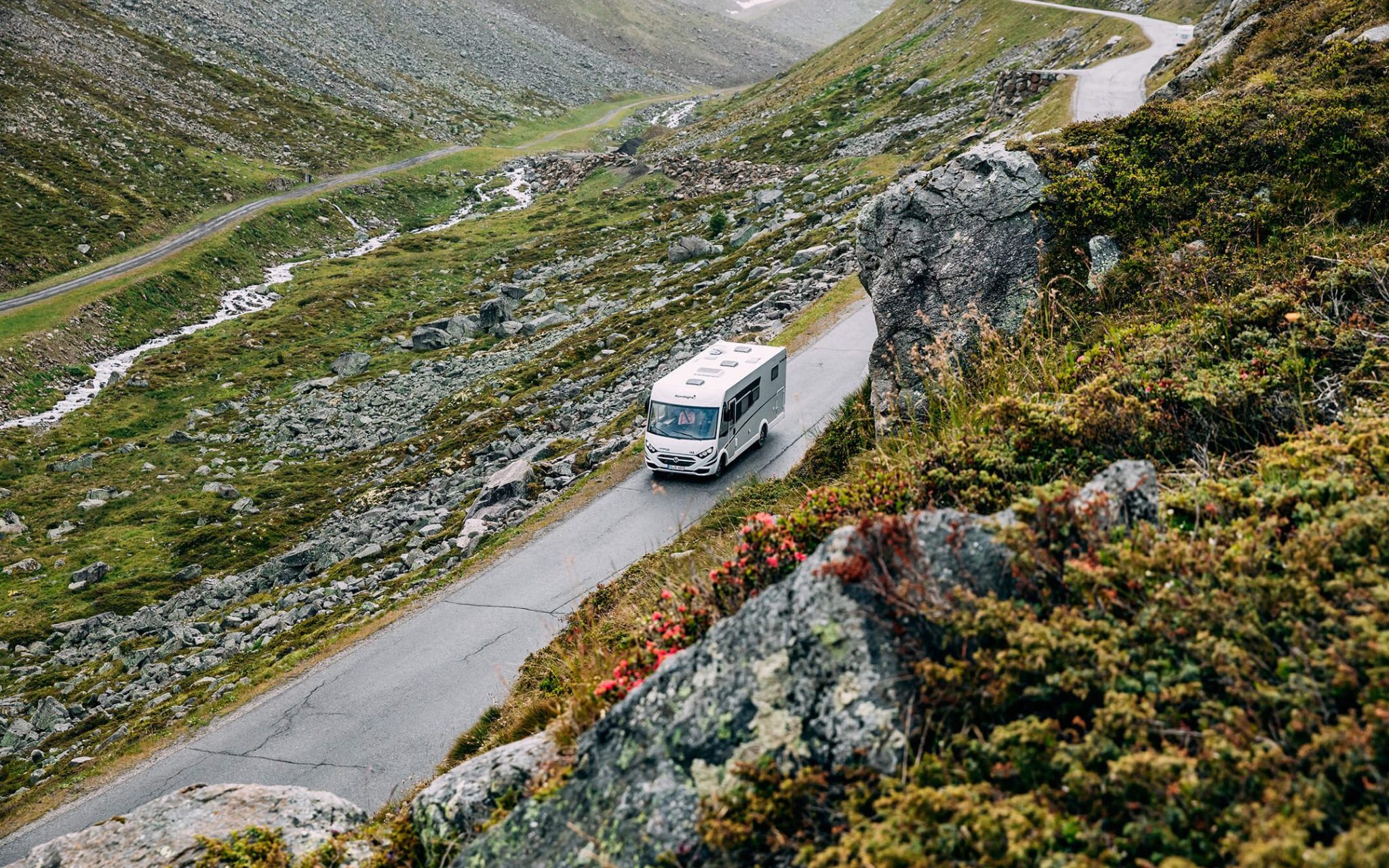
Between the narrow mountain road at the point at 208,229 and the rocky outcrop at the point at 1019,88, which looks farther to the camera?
the narrow mountain road at the point at 208,229

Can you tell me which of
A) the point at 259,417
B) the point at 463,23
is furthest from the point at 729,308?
the point at 463,23

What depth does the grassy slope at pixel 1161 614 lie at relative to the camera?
4051mm

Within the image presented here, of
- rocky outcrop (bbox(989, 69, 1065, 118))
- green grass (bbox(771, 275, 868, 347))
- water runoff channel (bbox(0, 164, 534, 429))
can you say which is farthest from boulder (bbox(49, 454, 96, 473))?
rocky outcrop (bbox(989, 69, 1065, 118))

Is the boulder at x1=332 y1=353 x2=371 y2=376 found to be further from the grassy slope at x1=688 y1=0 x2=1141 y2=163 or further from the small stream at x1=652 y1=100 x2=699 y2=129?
the small stream at x1=652 y1=100 x2=699 y2=129

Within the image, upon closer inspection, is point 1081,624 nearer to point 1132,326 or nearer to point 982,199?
point 1132,326

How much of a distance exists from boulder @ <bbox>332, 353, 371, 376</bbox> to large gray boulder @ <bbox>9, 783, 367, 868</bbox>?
43405 millimetres

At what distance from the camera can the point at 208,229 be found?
69438 mm

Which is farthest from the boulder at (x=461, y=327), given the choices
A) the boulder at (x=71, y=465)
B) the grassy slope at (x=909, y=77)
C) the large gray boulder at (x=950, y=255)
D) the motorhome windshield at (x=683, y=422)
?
the large gray boulder at (x=950, y=255)

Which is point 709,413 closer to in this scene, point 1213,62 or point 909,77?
point 1213,62

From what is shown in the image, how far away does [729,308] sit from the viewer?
1481 inches

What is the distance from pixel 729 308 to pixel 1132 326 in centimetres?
2850

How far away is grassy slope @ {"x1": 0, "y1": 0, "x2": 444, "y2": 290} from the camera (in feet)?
206

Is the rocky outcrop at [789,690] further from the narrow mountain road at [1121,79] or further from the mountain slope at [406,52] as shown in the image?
the mountain slope at [406,52]

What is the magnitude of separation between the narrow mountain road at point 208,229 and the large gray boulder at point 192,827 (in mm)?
59158
